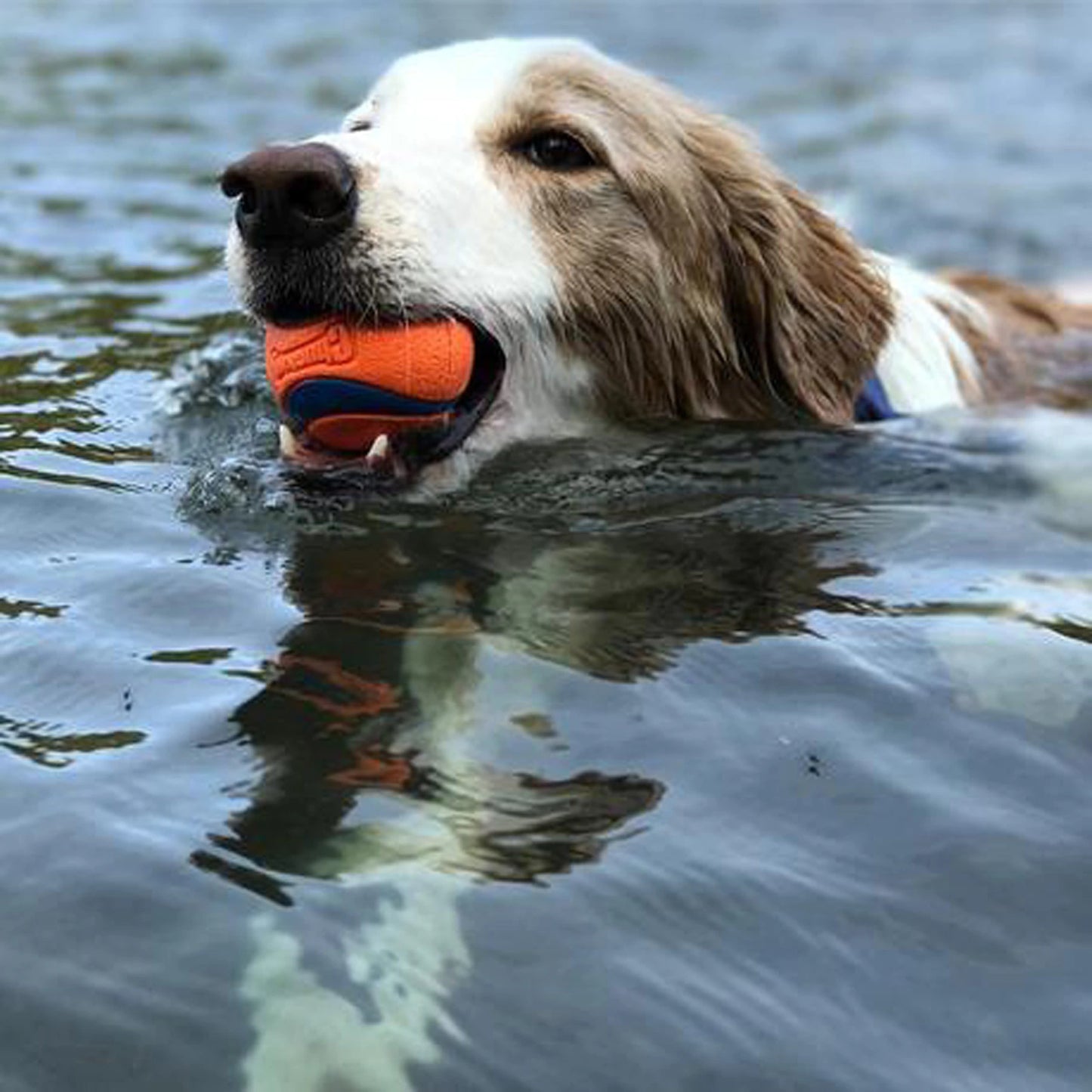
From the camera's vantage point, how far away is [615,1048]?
2.68 meters

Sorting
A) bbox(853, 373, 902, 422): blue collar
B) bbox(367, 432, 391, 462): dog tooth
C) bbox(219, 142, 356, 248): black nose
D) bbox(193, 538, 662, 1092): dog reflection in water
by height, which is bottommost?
bbox(193, 538, 662, 1092): dog reflection in water

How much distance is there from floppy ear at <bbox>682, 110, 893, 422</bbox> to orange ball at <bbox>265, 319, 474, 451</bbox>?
3.79 ft

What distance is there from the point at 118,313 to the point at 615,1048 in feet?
16.8

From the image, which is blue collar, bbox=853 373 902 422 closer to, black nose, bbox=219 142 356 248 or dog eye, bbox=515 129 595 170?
dog eye, bbox=515 129 595 170

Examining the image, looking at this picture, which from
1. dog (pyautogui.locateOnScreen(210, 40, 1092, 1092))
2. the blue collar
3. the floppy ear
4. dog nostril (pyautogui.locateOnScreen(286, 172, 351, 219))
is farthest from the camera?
the blue collar

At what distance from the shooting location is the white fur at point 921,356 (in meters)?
5.92

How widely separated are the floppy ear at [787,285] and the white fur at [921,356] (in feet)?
0.45

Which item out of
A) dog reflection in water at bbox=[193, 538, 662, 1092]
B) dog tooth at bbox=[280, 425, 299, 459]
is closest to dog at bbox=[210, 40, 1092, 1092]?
dog reflection in water at bbox=[193, 538, 662, 1092]

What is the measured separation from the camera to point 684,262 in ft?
17.9

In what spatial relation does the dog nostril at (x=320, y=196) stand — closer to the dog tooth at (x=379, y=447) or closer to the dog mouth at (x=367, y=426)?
the dog mouth at (x=367, y=426)

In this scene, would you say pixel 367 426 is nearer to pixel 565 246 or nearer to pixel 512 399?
pixel 512 399

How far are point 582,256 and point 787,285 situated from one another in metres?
0.72

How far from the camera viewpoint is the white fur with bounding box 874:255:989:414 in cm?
592

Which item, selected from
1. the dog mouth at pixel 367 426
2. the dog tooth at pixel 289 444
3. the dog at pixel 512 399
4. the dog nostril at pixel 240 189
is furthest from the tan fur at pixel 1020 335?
the dog nostril at pixel 240 189
